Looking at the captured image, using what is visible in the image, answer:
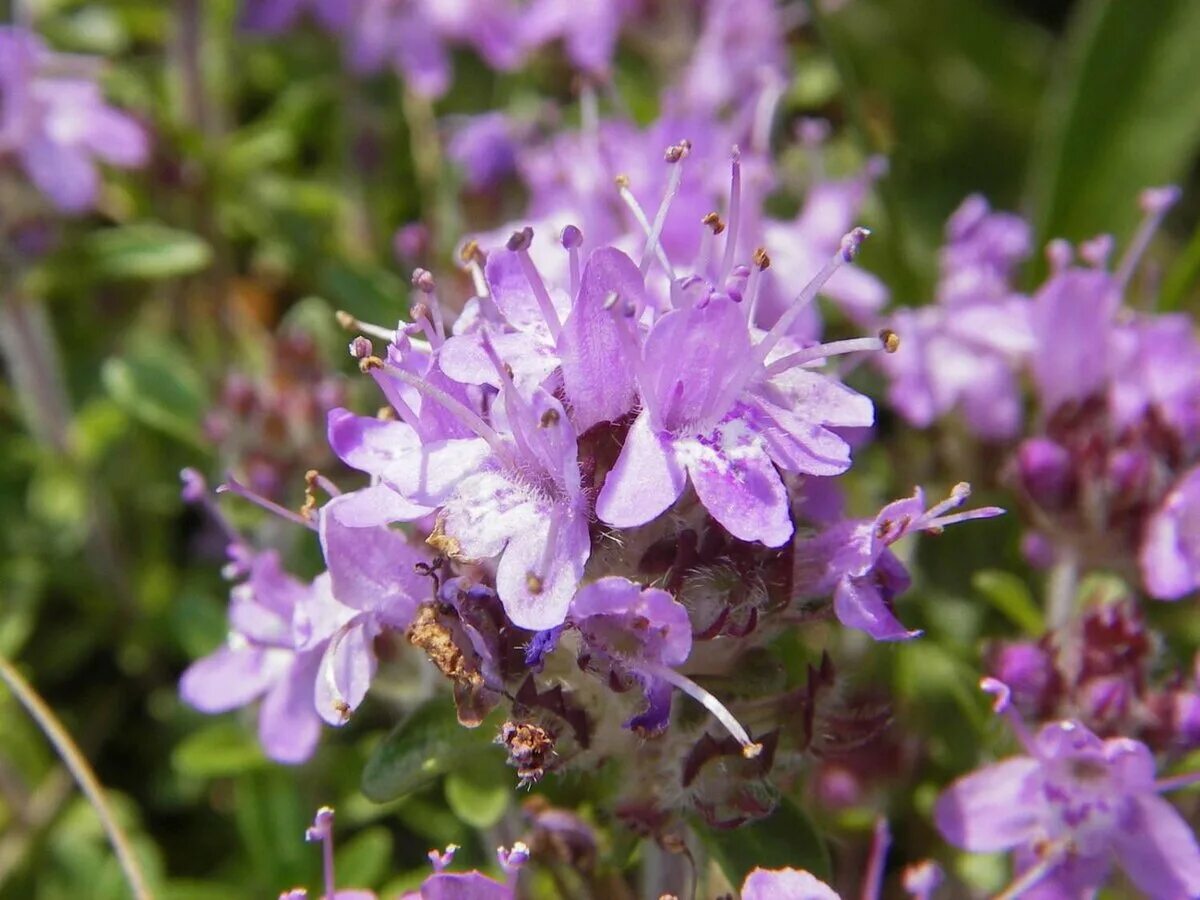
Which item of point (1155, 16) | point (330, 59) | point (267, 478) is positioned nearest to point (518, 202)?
point (330, 59)

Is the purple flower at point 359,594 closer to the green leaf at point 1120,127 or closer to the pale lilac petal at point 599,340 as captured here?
the pale lilac petal at point 599,340

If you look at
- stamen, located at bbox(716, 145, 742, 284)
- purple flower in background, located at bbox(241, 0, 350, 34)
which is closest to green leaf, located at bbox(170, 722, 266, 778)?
stamen, located at bbox(716, 145, 742, 284)

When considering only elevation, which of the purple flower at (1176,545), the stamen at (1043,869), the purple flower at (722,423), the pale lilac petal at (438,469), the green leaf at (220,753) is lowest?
the green leaf at (220,753)

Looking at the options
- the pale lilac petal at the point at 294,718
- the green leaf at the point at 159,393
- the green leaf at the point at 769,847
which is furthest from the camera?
the green leaf at the point at 159,393

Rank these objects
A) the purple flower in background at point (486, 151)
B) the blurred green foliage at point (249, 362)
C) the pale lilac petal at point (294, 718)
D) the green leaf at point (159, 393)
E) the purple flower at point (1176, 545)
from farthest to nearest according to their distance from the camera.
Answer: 1. the purple flower in background at point (486, 151)
2. the green leaf at point (159, 393)
3. the blurred green foliage at point (249, 362)
4. the purple flower at point (1176, 545)
5. the pale lilac petal at point (294, 718)

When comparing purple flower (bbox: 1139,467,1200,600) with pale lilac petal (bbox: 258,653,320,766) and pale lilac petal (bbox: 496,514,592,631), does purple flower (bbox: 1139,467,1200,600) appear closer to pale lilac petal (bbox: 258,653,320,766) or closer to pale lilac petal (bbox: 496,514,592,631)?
pale lilac petal (bbox: 496,514,592,631)

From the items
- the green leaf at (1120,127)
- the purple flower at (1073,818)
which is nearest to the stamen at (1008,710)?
the purple flower at (1073,818)

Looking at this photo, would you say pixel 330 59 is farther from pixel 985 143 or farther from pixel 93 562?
pixel 985 143
